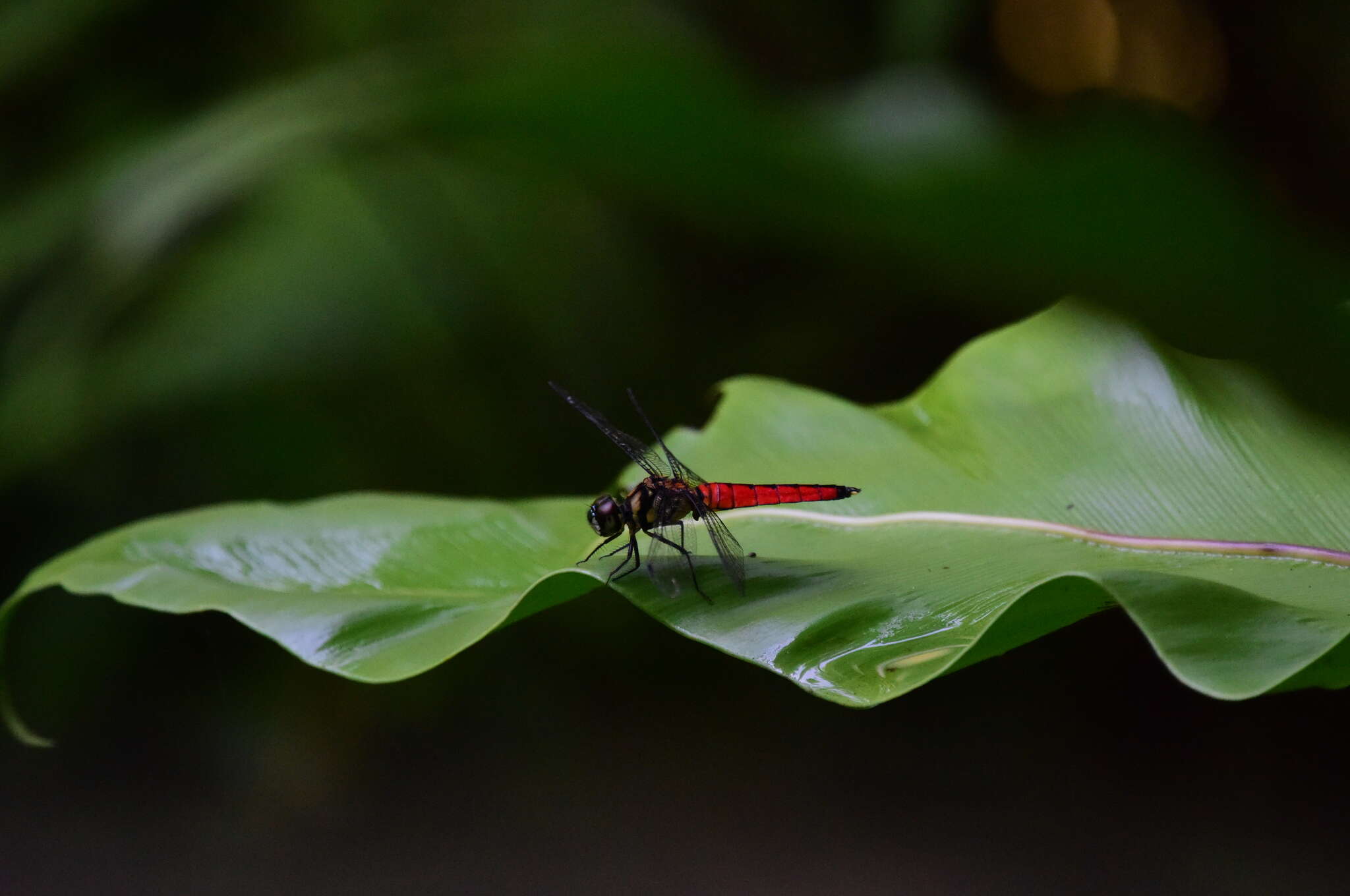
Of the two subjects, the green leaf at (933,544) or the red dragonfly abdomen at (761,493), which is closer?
the green leaf at (933,544)

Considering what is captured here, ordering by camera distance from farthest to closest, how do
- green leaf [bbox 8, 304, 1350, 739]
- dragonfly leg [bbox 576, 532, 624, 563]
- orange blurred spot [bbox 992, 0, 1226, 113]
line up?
orange blurred spot [bbox 992, 0, 1226, 113] → dragonfly leg [bbox 576, 532, 624, 563] → green leaf [bbox 8, 304, 1350, 739]

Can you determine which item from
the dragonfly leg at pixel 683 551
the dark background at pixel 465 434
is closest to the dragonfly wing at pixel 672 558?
the dragonfly leg at pixel 683 551

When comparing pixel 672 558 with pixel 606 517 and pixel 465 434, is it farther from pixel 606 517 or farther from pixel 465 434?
pixel 465 434

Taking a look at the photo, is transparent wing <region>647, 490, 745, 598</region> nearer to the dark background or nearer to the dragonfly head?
the dragonfly head

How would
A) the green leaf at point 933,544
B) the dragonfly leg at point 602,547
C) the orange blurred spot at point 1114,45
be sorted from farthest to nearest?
1. the orange blurred spot at point 1114,45
2. the dragonfly leg at point 602,547
3. the green leaf at point 933,544

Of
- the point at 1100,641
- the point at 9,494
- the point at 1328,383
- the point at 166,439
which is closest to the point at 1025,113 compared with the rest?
the point at 1328,383

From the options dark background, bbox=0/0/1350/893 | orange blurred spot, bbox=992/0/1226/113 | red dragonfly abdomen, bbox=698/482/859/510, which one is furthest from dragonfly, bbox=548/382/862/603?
orange blurred spot, bbox=992/0/1226/113

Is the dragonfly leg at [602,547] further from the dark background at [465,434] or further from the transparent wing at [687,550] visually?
the dark background at [465,434]
